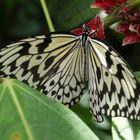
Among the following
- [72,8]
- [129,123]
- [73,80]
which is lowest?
[129,123]

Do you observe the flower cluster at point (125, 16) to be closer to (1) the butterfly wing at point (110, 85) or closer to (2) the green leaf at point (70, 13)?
(1) the butterfly wing at point (110, 85)

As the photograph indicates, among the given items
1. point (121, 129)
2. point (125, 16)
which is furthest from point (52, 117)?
point (125, 16)

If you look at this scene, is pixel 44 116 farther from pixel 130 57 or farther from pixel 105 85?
pixel 130 57

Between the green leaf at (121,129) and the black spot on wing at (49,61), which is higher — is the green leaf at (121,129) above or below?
below

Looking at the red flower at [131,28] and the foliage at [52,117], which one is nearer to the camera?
the foliage at [52,117]

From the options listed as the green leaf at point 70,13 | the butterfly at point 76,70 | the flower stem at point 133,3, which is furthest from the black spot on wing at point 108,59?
the green leaf at point 70,13

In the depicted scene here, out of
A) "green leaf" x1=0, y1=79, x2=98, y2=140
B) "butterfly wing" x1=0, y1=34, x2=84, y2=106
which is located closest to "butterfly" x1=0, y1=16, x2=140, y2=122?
"butterfly wing" x1=0, y1=34, x2=84, y2=106

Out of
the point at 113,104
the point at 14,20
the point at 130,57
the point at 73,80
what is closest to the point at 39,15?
the point at 14,20

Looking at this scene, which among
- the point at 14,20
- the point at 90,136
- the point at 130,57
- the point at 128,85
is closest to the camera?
the point at 90,136

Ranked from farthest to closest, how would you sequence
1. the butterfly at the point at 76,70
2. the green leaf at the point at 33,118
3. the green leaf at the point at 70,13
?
the green leaf at the point at 70,13 → the butterfly at the point at 76,70 → the green leaf at the point at 33,118
